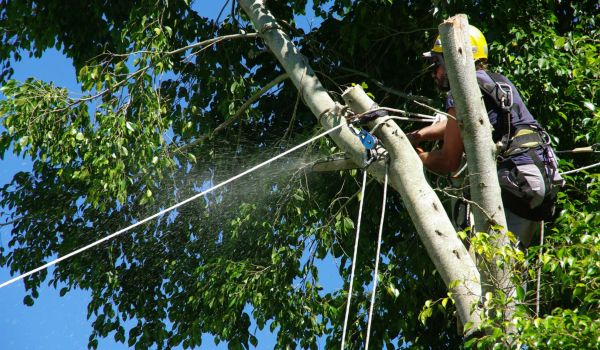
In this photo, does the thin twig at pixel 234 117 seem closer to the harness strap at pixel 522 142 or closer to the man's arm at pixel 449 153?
the man's arm at pixel 449 153

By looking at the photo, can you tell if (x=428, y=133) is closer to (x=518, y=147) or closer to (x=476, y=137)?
(x=518, y=147)

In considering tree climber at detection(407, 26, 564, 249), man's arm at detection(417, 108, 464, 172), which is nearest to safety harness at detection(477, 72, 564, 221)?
tree climber at detection(407, 26, 564, 249)

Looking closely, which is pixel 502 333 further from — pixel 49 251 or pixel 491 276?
pixel 49 251

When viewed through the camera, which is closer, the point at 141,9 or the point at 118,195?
the point at 118,195

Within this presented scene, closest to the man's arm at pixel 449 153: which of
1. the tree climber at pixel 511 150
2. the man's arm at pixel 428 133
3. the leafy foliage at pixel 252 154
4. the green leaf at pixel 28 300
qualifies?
the tree climber at pixel 511 150

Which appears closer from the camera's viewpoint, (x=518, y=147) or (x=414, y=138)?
(x=518, y=147)

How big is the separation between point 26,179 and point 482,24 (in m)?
4.59

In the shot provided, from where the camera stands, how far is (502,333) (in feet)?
14.3

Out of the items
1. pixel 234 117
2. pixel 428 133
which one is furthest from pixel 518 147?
pixel 234 117

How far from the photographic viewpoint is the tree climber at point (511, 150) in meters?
5.10

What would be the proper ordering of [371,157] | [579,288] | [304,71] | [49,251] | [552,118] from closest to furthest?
[579,288], [371,157], [304,71], [552,118], [49,251]

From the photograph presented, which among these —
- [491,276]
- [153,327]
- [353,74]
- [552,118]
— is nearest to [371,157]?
[491,276]

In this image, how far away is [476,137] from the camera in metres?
4.73

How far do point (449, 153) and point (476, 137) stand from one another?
0.43m
